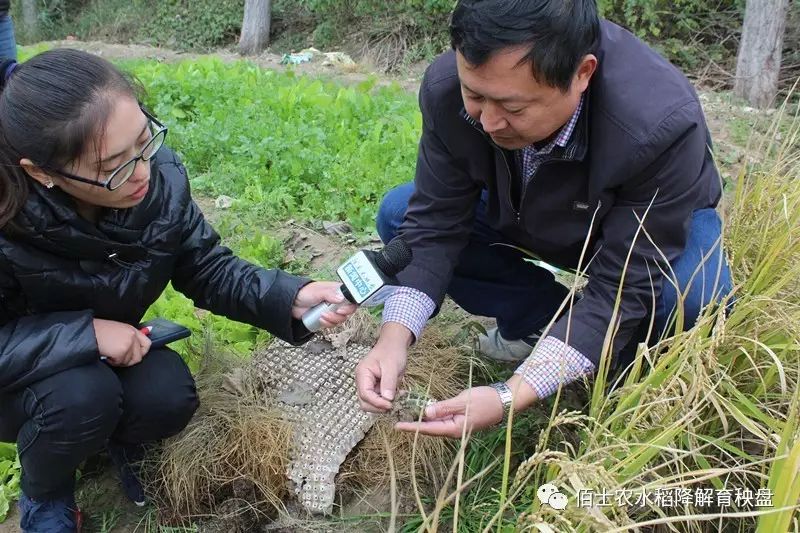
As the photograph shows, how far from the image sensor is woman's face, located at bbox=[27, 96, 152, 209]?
1653mm

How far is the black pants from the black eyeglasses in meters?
0.46

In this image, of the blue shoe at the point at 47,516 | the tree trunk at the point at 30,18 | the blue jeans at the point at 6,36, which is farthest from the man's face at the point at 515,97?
the tree trunk at the point at 30,18

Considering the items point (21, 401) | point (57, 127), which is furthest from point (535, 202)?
point (21, 401)

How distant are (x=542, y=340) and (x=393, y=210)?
0.86 m

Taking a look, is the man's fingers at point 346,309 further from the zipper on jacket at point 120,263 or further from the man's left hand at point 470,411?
the zipper on jacket at point 120,263

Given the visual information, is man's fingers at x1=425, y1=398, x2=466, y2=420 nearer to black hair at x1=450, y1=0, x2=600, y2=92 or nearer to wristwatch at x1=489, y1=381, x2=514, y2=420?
wristwatch at x1=489, y1=381, x2=514, y2=420

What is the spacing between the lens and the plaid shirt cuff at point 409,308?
194 cm

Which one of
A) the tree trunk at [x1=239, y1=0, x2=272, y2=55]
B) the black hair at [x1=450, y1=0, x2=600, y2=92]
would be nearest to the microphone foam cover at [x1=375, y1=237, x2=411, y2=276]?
the black hair at [x1=450, y1=0, x2=600, y2=92]

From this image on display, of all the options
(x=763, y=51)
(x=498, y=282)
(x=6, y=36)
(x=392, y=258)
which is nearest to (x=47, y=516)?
(x=392, y=258)

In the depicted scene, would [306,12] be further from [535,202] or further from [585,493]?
[585,493]

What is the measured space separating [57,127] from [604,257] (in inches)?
52.0

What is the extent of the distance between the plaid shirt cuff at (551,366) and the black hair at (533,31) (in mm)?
600

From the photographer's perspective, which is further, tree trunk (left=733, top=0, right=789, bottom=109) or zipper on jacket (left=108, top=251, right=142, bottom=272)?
tree trunk (left=733, top=0, right=789, bottom=109)

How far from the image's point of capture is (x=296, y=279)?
2.10m
